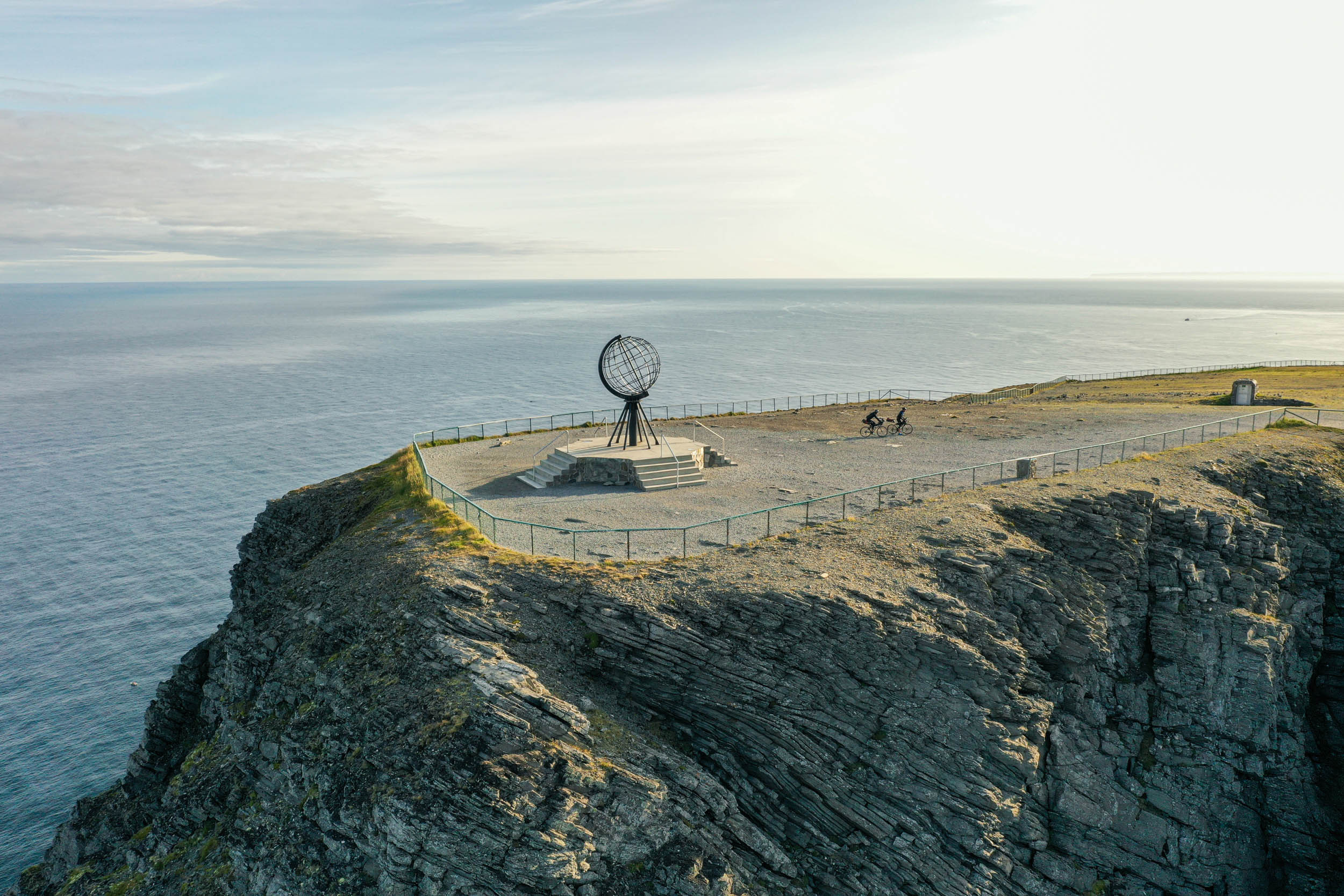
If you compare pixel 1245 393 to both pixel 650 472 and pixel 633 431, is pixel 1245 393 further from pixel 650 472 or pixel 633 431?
pixel 650 472

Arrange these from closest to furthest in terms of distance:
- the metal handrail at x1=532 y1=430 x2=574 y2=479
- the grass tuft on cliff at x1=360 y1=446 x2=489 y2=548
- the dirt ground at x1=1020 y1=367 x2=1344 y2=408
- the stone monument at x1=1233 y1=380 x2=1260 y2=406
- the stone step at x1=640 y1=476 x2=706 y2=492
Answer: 1. the grass tuft on cliff at x1=360 y1=446 x2=489 y2=548
2. the stone step at x1=640 y1=476 x2=706 y2=492
3. the metal handrail at x1=532 y1=430 x2=574 y2=479
4. the stone monument at x1=1233 y1=380 x2=1260 y2=406
5. the dirt ground at x1=1020 y1=367 x2=1344 y2=408

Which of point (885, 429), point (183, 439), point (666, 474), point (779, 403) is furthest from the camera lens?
point (779, 403)

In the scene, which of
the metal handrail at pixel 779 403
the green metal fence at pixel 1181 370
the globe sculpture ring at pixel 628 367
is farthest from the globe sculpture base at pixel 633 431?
the green metal fence at pixel 1181 370

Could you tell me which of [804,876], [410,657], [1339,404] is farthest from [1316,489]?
→ [410,657]

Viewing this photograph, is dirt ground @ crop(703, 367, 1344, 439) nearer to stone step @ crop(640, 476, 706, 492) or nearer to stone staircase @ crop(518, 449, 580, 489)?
stone step @ crop(640, 476, 706, 492)

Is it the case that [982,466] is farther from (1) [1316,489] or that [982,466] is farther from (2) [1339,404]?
(2) [1339,404]

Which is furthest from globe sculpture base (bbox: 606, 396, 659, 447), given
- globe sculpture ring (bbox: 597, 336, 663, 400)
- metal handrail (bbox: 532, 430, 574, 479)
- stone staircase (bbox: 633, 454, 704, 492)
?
stone staircase (bbox: 633, 454, 704, 492)

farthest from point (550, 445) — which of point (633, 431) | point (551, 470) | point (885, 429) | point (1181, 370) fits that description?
point (1181, 370)

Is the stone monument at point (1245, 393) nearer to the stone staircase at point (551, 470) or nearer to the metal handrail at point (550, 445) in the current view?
the metal handrail at point (550, 445)
